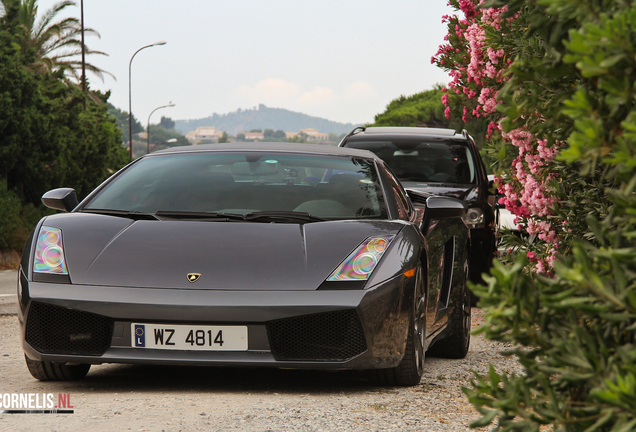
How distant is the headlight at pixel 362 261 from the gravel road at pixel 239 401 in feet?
1.98

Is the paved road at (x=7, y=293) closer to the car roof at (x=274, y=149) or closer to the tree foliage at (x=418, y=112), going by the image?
the car roof at (x=274, y=149)

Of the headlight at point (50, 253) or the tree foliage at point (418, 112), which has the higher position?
A: the headlight at point (50, 253)

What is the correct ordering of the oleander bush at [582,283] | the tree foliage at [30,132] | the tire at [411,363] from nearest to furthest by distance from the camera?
the oleander bush at [582,283]
the tire at [411,363]
the tree foliage at [30,132]

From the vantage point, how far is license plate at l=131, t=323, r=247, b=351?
15.0 ft

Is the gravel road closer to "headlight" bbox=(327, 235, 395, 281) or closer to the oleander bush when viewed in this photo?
"headlight" bbox=(327, 235, 395, 281)

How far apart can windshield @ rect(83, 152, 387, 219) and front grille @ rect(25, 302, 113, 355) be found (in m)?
0.92

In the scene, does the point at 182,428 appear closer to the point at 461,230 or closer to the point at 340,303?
the point at 340,303

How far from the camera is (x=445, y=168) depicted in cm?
1053

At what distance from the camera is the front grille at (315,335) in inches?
181

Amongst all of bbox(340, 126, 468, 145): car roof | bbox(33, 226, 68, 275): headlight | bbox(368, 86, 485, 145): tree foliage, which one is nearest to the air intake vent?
bbox(33, 226, 68, 275): headlight

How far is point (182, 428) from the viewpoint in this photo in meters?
3.86

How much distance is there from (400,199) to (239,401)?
1.96m

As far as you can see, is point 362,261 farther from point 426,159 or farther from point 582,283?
point 426,159

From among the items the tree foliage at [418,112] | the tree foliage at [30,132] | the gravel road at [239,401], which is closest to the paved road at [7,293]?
the tree foliage at [30,132]
